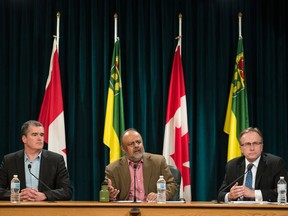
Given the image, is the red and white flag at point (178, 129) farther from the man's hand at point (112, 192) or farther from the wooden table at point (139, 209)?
the wooden table at point (139, 209)

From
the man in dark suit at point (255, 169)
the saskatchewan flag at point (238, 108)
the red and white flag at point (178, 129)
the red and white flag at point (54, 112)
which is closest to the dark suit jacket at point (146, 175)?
the man in dark suit at point (255, 169)

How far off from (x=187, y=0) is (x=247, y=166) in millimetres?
3004

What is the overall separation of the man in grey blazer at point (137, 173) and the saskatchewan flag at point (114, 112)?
128cm

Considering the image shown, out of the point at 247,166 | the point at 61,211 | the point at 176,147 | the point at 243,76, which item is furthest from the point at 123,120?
the point at 61,211

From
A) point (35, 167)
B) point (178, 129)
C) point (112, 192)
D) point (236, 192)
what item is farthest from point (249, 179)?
point (35, 167)

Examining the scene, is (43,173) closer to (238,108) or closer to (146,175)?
(146,175)

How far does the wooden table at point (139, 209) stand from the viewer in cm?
459

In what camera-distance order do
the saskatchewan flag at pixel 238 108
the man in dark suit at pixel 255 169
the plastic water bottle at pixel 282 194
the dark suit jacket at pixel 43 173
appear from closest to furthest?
1. the plastic water bottle at pixel 282 194
2. the man in dark suit at pixel 255 169
3. the dark suit jacket at pixel 43 173
4. the saskatchewan flag at pixel 238 108

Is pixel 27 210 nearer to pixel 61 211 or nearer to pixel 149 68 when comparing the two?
pixel 61 211

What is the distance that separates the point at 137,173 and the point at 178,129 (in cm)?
141

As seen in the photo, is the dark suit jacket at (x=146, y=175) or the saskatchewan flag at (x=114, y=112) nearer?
the dark suit jacket at (x=146, y=175)

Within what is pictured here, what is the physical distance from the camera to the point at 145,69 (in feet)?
26.2

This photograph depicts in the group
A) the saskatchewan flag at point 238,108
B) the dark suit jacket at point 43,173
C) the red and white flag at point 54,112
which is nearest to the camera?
the dark suit jacket at point 43,173

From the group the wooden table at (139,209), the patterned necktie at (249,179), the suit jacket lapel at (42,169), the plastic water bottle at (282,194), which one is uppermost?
the suit jacket lapel at (42,169)
